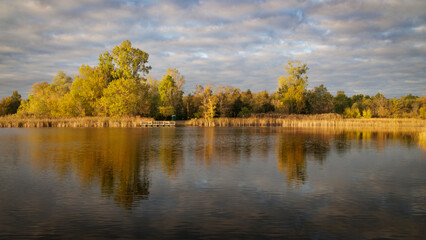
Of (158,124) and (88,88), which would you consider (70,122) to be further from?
(158,124)

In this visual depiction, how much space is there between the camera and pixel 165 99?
73.5 m

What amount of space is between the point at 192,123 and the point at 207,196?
186 feet

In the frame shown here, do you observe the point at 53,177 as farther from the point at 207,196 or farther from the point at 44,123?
the point at 44,123

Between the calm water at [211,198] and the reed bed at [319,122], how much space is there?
142 feet

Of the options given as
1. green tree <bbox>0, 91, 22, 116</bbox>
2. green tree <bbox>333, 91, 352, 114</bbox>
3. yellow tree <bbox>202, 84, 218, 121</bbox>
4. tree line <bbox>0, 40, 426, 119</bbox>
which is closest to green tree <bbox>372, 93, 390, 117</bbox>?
tree line <bbox>0, 40, 426, 119</bbox>

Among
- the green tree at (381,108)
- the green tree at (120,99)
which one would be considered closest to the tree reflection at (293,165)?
the green tree at (120,99)

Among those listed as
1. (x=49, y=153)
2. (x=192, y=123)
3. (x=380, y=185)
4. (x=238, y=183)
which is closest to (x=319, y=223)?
(x=238, y=183)

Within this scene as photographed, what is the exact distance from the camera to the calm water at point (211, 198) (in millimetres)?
7367

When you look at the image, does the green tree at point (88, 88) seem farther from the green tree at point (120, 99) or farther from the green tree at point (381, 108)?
the green tree at point (381, 108)

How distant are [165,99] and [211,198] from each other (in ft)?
213

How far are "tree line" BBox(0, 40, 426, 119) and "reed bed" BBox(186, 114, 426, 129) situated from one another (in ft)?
13.1

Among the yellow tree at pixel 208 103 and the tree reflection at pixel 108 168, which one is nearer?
the tree reflection at pixel 108 168

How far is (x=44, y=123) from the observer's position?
5719 cm

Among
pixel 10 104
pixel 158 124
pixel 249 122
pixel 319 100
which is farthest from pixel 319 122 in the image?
pixel 10 104
